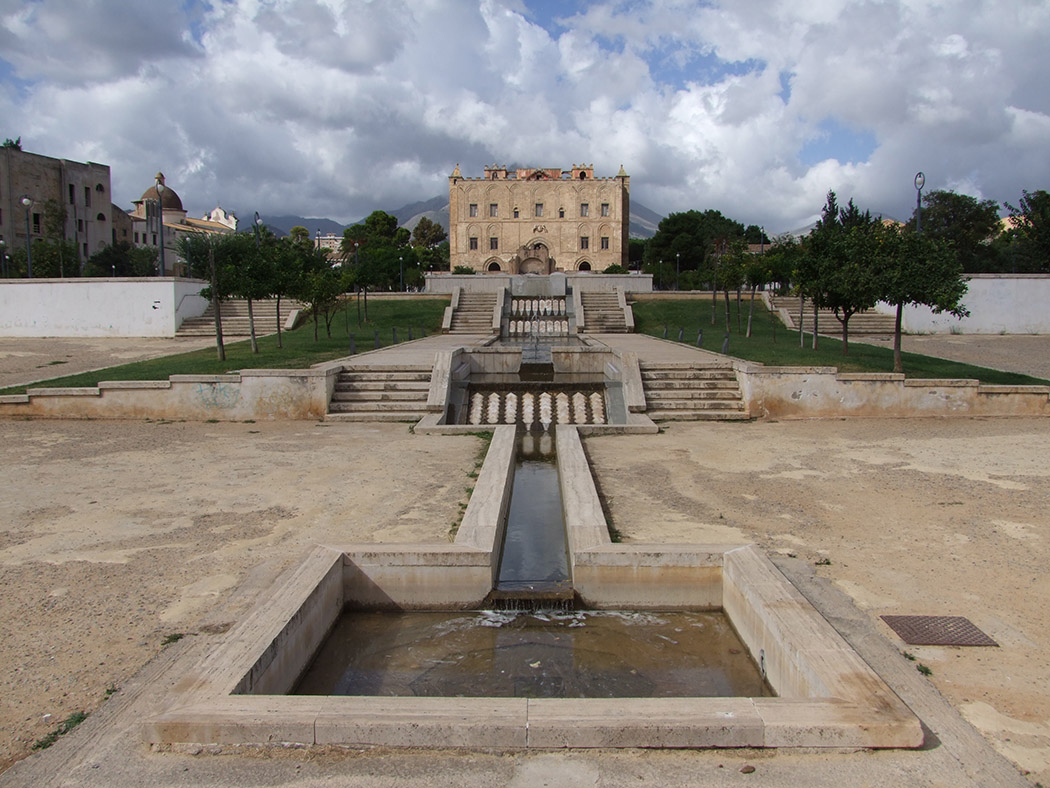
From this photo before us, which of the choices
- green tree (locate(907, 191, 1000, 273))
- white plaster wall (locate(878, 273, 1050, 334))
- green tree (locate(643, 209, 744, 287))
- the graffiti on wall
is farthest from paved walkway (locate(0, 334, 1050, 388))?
green tree (locate(643, 209, 744, 287))

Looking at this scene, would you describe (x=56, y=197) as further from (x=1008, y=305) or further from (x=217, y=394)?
(x=1008, y=305)

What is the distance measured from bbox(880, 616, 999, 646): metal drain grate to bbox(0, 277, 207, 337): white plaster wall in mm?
26999

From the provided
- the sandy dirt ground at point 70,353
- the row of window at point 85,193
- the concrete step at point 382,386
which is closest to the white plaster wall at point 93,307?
the sandy dirt ground at point 70,353

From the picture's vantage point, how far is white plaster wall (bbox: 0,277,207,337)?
26500 mm

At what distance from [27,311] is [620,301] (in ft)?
72.2

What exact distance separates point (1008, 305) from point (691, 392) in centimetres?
2007

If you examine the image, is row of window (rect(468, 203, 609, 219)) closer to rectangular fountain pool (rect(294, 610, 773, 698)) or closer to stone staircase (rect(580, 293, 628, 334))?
stone staircase (rect(580, 293, 628, 334))

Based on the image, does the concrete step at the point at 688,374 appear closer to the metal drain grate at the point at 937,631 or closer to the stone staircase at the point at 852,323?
the metal drain grate at the point at 937,631

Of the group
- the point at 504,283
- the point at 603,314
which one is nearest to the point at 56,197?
the point at 504,283

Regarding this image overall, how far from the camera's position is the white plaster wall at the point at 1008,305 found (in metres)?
25.8

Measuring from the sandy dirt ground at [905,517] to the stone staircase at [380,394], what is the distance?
3.55 meters

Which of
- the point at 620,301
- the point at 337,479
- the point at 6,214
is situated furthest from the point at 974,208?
the point at 6,214

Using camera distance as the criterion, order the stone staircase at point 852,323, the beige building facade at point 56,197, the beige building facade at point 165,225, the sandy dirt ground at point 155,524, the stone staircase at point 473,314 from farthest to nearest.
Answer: the beige building facade at point 165,225 → the beige building facade at point 56,197 → the stone staircase at point 473,314 → the stone staircase at point 852,323 → the sandy dirt ground at point 155,524

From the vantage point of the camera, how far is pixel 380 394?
1205 centimetres
